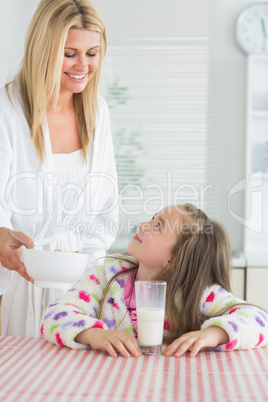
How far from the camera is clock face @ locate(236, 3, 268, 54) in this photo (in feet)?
12.3

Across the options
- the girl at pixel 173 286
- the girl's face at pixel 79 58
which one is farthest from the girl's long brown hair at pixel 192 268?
the girl's face at pixel 79 58

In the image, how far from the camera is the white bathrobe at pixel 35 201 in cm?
196

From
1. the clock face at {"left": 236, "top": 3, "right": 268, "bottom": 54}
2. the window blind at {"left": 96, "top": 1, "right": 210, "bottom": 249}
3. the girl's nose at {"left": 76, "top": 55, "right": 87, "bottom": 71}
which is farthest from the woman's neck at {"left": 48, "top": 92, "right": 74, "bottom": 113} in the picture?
the clock face at {"left": 236, "top": 3, "right": 268, "bottom": 54}

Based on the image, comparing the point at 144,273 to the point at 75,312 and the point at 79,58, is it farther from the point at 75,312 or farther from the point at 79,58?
the point at 79,58

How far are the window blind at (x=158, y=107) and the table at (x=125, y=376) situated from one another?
2.56 metres

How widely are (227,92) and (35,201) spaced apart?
7.19ft

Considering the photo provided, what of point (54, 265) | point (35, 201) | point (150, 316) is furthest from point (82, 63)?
point (150, 316)

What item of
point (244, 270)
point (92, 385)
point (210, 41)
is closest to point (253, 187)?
point (244, 270)

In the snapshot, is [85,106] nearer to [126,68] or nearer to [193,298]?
[193,298]

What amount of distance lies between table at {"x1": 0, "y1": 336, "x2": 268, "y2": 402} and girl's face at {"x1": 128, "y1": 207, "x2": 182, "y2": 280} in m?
0.35

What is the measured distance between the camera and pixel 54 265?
1.52m

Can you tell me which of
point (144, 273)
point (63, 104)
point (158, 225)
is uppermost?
point (63, 104)

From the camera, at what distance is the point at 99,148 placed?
2.12 m

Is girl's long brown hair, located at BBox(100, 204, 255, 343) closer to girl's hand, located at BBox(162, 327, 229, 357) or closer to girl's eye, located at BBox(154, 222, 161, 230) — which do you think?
girl's eye, located at BBox(154, 222, 161, 230)
